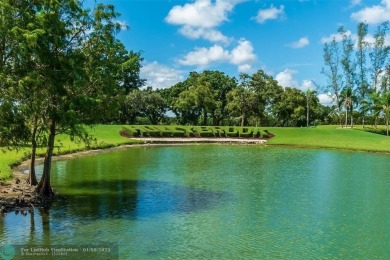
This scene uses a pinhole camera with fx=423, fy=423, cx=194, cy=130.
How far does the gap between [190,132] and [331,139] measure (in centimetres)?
2338

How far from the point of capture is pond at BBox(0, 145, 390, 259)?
52.4ft

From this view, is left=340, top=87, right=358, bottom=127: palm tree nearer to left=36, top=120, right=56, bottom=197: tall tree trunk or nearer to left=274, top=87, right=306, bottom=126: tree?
left=274, top=87, right=306, bottom=126: tree

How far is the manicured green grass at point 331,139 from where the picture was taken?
194ft

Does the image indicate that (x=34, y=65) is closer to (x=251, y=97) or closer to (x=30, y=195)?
(x=30, y=195)

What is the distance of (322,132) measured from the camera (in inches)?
2933

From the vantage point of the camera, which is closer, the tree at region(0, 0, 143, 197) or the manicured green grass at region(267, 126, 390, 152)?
the tree at region(0, 0, 143, 197)

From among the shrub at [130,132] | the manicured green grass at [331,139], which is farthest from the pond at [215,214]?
the shrub at [130,132]

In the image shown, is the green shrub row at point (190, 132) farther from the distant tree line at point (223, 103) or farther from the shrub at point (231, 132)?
the distant tree line at point (223, 103)

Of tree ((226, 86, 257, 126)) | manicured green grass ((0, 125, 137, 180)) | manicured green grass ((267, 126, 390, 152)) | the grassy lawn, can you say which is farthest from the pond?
tree ((226, 86, 257, 126))

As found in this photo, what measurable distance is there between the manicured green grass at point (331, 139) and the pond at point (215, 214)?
2305 centimetres

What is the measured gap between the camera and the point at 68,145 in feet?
167

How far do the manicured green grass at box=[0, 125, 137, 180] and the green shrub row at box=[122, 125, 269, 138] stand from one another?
3.11 metres

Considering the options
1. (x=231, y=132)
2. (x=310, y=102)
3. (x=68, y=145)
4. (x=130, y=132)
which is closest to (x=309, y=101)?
(x=310, y=102)

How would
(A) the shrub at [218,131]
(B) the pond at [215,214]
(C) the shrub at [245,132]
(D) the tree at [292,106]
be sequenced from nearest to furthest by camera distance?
1. (B) the pond at [215,214]
2. (C) the shrub at [245,132]
3. (A) the shrub at [218,131]
4. (D) the tree at [292,106]
